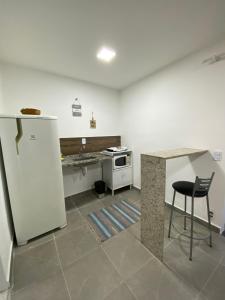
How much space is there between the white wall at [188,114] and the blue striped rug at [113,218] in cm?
78

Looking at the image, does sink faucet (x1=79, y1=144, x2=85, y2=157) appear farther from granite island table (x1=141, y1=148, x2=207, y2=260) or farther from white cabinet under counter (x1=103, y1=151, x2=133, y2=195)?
granite island table (x1=141, y1=148, x2=207, y2=260)

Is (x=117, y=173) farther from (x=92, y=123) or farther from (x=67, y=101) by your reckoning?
(x=67, y=101)

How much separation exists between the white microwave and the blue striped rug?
776mm

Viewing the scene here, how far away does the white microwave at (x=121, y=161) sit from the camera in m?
2.80

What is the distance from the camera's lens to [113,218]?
2.18 meters

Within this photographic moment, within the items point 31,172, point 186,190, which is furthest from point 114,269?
point 31,172

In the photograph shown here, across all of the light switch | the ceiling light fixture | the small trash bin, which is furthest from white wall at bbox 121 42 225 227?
the small trash bin

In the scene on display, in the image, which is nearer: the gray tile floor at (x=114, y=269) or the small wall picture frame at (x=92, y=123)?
the gray tile floor at (x=114, y=269)

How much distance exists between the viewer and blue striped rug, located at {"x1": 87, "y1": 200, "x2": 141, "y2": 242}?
1906 mm

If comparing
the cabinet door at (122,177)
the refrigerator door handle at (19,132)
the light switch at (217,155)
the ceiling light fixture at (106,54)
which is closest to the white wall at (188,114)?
the light switch at (217,155)

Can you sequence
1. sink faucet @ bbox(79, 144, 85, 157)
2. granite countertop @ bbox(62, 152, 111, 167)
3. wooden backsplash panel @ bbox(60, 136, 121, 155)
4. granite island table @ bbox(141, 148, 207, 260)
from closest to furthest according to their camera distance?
granite island table @ bbox(141, 148, 207, 260), granite countertop @ bbox(62, 152, 111, 167), wooden backsplash panel @ bbox(60, 136, 121, 155), sink faucet @ bbox(79, 144, 85, 157)

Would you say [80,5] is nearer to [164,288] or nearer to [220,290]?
[164,288]

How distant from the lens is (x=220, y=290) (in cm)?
118

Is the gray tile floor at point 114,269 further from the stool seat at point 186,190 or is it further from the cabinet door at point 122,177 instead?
the cabinet door at point 122,177
